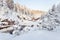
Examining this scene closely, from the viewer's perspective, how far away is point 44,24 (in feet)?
2.91

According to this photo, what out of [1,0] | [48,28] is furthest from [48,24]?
[1,0]

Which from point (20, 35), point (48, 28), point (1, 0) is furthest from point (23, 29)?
point (1, 0)

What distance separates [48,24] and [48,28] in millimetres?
27

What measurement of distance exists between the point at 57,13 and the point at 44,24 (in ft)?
0.34

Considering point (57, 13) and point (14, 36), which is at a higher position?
point (57, 13)

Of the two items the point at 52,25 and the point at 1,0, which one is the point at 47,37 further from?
the point at 1,0

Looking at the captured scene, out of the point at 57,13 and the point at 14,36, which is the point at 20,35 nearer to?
the point at 14,36

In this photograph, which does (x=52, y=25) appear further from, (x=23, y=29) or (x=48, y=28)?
(x=23, y=29)

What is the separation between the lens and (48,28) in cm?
88

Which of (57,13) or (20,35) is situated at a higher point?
(57,13)

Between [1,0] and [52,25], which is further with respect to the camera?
[1,0]

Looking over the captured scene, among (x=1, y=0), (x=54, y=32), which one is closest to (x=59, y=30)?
(x=54, y=32)

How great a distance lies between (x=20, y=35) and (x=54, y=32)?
201mm

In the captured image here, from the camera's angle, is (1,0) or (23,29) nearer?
(23,29)
